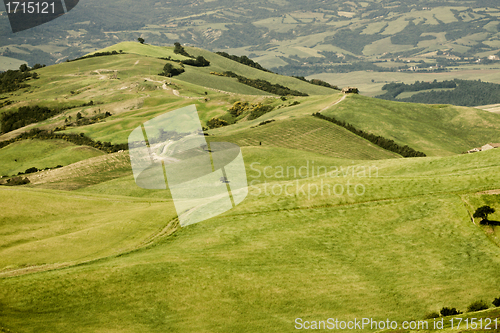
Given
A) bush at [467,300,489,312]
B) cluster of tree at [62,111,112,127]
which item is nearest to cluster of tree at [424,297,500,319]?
bush at [467,300,489,312]

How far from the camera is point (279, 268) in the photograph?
31.4 meters

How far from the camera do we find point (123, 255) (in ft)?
108

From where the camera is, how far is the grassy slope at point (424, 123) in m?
139

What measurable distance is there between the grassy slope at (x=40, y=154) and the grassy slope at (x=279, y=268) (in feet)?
257

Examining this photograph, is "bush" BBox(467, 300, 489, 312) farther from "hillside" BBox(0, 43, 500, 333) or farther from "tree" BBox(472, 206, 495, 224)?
"tree" BBox(472, 206, 495, 224)

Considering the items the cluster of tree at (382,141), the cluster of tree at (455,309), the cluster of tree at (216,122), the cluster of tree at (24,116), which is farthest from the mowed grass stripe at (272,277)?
the cluster of tree at (24,116)

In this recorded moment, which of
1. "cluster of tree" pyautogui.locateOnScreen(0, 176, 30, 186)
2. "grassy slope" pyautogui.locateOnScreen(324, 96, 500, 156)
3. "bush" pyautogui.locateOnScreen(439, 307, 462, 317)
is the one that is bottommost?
"grassy slope" pyautogui.locateOnScreen(324, 96, 500, 156)

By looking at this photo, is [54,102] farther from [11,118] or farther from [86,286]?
[86,286]

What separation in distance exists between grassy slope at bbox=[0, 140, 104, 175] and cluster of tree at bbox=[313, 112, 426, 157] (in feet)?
261

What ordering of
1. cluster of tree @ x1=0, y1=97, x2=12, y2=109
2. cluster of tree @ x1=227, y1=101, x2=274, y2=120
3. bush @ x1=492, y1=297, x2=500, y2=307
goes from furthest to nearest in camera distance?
cluster of tree @ x1=0, y1=97, x2=12, y2=109
cluster of tree @ x1=227, y1=101, x2=274, y2=120
bush @ x1=492, y1=297, x2=500, y2=307

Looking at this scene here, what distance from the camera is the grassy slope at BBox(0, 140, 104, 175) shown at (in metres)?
111

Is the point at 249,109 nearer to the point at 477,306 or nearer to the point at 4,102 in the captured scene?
the point at 4,102

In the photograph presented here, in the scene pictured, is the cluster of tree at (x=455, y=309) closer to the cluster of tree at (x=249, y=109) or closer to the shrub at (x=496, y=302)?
the shrub at (x=496, y=302)

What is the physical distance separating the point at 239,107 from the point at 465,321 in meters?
150
